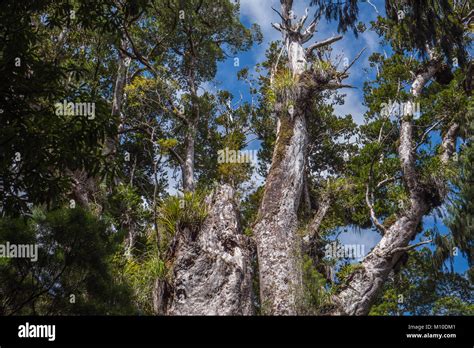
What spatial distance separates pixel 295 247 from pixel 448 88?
7.59 metres

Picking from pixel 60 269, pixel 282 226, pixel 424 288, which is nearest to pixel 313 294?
pixel 282 226

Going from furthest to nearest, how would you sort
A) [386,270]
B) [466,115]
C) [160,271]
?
[466,115]
[386,270]
[160,271]

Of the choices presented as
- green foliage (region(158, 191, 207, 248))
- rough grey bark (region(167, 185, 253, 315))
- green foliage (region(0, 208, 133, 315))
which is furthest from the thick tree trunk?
green foliage (region(0, 208, 133, 315))

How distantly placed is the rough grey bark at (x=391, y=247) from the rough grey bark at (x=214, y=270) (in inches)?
79.3

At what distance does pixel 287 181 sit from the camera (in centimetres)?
1063

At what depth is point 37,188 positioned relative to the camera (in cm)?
580

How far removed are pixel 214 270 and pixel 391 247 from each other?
13.7ft

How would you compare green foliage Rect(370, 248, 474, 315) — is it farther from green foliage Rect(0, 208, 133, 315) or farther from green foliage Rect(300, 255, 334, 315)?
green foliage Rect(0, 208, 133, 315)

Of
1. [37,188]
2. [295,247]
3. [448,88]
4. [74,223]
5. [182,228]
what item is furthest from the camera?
[448,88]

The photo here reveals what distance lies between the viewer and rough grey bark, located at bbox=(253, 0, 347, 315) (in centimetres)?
919

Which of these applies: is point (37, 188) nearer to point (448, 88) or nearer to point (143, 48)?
point (448, 88)

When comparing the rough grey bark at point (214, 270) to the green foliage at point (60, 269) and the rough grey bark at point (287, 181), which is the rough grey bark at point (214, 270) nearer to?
the rough grey bark at point (287, 181)

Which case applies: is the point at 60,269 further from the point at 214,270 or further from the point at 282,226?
the point at 282,226

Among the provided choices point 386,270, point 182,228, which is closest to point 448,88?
point 386,270
